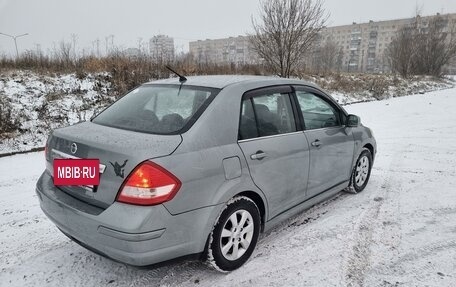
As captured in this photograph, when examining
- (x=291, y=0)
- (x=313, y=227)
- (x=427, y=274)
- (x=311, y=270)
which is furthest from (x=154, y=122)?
(x=291, y=0)

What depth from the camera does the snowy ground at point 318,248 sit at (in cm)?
258

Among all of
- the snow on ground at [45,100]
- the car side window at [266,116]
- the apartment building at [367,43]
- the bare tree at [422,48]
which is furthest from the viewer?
the apartment building at [367,43]

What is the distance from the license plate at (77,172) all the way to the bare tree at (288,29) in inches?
424

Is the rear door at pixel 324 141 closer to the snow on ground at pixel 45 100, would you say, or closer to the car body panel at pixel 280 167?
the car body panel at pixel 280 167

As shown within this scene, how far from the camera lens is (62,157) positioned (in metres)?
2.46

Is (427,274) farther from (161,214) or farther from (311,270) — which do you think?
(161,214)

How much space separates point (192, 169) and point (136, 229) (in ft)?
1.73

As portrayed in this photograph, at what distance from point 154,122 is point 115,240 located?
0.96m

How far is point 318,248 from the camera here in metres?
3.03

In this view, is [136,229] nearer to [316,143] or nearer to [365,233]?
[316,143]

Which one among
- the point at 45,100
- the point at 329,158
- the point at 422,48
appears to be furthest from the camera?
the point at 422,48

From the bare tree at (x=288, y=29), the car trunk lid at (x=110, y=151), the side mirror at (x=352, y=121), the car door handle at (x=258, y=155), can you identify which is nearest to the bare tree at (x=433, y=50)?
the bare tree at (x=288, y=29)

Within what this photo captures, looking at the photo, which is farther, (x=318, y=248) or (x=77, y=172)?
(x=318, y=248)

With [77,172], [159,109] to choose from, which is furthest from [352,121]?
[77,172]
